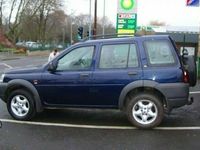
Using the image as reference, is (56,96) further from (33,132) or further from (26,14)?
(26,14)

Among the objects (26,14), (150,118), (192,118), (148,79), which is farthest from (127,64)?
(26,14)

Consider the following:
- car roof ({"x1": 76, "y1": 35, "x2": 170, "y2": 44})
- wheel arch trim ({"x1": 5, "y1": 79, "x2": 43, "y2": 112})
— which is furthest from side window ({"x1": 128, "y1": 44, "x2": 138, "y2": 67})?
wheel arch trim ({"x1": 5, "y1": 79, "x2": 43, "y2": 112})

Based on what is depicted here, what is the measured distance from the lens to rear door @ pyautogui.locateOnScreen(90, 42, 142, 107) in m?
8.64

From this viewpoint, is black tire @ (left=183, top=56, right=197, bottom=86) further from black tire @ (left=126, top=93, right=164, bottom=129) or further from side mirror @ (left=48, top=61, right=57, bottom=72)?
side mirror @ (left=48, top=61, right=57, bottom=72)

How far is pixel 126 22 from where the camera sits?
64.2ft

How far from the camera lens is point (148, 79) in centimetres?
852

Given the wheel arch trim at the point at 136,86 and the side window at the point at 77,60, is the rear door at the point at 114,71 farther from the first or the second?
the side window at the point at 77,60

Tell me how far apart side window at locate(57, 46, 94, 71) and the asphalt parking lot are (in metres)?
1.11

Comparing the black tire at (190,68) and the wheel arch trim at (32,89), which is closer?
the black tire at (190,68)

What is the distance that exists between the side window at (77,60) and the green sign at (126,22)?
34.4ft

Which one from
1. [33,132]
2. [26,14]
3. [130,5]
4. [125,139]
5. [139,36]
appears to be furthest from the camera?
[26,14]

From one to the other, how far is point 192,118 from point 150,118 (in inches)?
55.7

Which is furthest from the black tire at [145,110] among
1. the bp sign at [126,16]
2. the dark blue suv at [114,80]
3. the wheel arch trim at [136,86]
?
the bp sign at [126,16]

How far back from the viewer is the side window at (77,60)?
353 inches
